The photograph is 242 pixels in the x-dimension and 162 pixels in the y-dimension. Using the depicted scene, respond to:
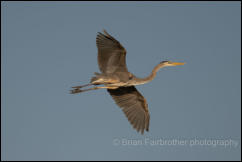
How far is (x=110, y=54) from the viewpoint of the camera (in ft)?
32.3

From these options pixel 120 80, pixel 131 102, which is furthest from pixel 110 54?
pixel 131 102

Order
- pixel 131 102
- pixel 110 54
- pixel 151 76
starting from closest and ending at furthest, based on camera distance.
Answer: pixel 110 54
pixel 151 76
pixel 131 102

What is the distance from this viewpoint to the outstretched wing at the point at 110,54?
963 cm

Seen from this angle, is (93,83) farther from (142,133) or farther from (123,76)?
(142,133)

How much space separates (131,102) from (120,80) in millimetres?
1465

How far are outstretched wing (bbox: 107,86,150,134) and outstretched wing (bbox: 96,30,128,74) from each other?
4.24 feet

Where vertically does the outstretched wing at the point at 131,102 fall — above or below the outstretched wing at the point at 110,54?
below

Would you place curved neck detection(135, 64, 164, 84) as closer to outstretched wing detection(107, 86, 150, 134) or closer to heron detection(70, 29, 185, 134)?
heron detection(70, 29, 185, 134)

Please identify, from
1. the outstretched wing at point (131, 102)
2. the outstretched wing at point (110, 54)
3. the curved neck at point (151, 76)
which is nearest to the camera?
the outstretched wing at point (110, 54)

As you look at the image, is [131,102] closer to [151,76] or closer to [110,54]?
[151,76]

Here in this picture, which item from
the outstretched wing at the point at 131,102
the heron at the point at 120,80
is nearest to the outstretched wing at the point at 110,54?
the heron at the point at 120,80

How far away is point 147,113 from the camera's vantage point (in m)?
11.2

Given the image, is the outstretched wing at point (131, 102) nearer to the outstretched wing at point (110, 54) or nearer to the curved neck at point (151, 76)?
the curved neck at point (151, 76)

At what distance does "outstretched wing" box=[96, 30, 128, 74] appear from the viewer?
379 inches
